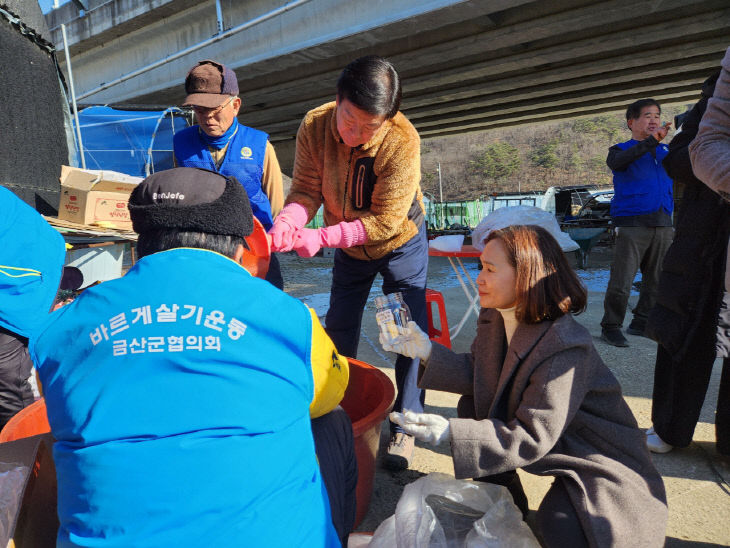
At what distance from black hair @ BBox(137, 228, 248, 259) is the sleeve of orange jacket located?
10.6 inches

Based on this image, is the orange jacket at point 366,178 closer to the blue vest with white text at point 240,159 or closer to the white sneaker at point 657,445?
the blue vest with white text at point 240,159

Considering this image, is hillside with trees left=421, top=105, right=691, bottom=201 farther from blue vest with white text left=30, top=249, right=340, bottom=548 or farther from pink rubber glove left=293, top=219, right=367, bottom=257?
blue vest with white text left=30, top=249, right=340, bottom=548

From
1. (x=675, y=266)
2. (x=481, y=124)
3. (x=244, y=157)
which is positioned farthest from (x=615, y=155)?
(x=481, y=124)

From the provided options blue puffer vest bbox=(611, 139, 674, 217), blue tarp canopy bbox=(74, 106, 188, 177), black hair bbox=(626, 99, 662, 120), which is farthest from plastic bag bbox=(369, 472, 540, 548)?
blue tarp canopy bbox=(74, 106, 188, 177)

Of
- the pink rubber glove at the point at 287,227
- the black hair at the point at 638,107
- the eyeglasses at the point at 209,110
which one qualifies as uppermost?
the black hair at the point at 638,107

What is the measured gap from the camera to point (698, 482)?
6.93 ft

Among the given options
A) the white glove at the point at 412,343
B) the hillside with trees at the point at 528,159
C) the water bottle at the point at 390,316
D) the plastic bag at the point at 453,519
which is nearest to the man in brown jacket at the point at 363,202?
the water bottle at the point at 390,316

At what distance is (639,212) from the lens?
3.85 metres

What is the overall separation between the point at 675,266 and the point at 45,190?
546 centimetres

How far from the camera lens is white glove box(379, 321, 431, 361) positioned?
1855 mm

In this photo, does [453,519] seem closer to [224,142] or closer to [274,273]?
[274,273]

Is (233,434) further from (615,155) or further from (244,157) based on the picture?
(615,155)

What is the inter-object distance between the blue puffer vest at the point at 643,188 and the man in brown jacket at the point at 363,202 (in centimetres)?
233

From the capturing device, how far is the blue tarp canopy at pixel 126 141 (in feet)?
23.2
